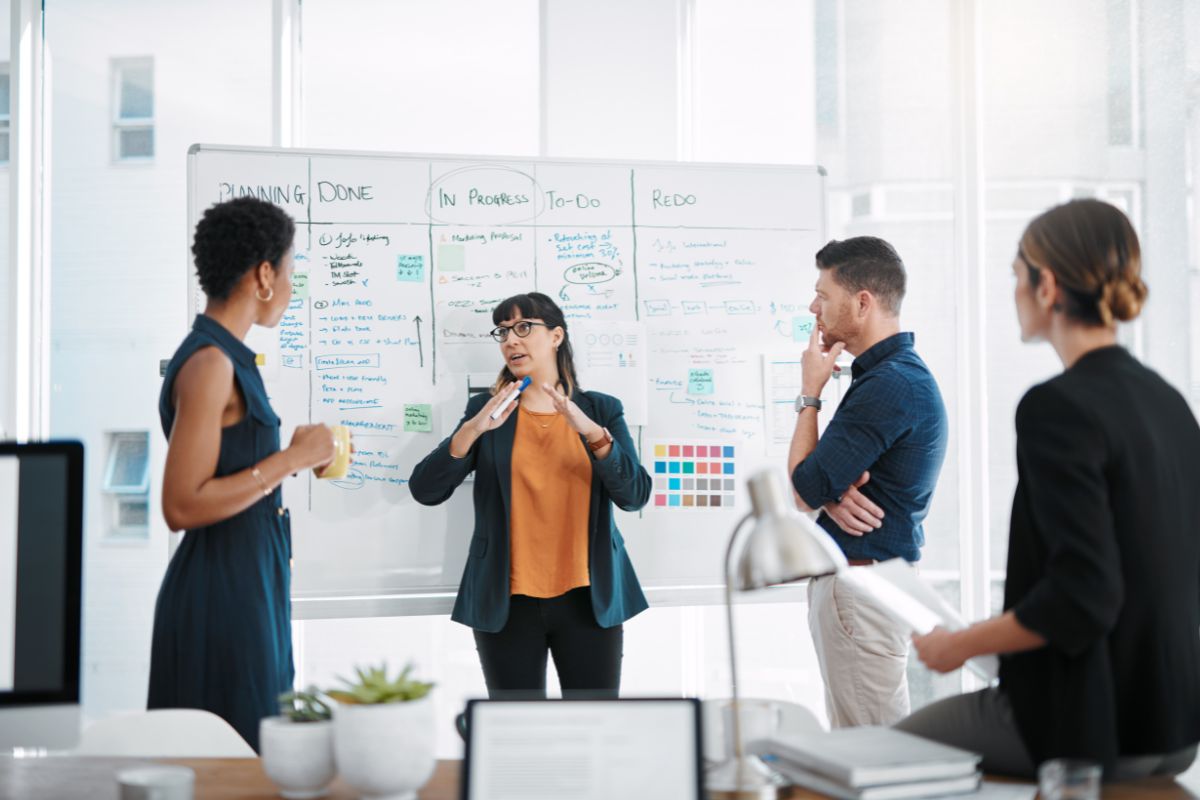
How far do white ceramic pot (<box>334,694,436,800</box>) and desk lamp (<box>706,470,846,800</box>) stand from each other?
1.18 feet

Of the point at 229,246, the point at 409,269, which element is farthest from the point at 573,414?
the point at 229,246

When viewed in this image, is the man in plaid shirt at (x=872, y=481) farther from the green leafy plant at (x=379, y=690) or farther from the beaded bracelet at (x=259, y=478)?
the green leafy plant at (x=379, y=690)

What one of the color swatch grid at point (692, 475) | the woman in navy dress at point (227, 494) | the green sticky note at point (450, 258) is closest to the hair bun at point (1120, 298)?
the woman in navy dress at point (227, 494)

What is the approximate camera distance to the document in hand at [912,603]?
1.49m

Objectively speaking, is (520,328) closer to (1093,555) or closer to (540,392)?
(540,392)

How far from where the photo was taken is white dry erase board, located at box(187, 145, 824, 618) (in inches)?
120

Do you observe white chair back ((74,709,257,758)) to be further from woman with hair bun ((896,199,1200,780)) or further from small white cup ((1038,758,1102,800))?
small white cup ((1038,758,1102,800))

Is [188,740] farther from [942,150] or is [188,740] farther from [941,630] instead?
[942,150]

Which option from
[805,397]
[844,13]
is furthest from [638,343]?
[844,13]

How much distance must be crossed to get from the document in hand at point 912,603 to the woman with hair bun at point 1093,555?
24mm

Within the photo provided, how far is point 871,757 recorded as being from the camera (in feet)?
4.29

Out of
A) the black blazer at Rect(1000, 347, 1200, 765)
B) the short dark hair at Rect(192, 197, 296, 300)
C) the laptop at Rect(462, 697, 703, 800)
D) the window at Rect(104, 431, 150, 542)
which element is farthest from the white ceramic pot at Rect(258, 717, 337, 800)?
the window at Rect(104, 431, 150, 542)

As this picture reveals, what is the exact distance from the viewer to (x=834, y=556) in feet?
3.99

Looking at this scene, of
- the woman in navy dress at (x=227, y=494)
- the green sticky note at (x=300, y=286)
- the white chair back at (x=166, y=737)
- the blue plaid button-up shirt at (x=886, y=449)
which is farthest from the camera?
the green sticky note at (x=300, y=286)
